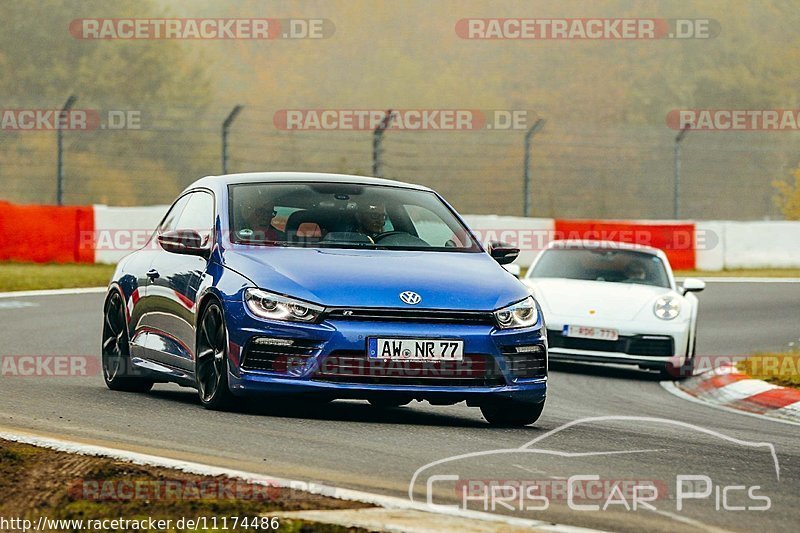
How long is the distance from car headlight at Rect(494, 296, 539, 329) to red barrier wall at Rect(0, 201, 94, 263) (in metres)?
16.7

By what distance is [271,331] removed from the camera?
27.3 feet

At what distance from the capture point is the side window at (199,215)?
954cm

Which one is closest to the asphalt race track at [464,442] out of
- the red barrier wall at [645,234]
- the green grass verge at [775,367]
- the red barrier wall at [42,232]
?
the green grass verge at [775,367]

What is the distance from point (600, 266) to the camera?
16.0 meters

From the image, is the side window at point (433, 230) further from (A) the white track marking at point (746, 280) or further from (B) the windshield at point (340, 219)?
(A) the white track marking at point (746, 280)

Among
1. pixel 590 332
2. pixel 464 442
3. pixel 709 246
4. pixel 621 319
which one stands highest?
pixel 709 246

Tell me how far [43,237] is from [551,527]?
20.1 m

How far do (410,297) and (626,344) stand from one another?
21.0 feet

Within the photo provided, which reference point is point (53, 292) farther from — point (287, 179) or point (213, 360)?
point (213, 360)

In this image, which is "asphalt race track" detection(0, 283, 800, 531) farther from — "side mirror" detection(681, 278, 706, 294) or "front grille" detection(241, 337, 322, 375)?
"side mirror" detection(681, 278, 706, 294)

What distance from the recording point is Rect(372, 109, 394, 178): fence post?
26.8 meters

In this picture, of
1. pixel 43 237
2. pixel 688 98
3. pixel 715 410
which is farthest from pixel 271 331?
pixel 688 98

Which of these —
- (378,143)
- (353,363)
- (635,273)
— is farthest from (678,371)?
(378,143)

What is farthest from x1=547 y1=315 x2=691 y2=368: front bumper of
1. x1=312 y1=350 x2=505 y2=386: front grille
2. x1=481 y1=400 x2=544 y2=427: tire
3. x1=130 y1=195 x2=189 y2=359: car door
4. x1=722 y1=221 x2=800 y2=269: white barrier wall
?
x1=722 y1=221 x2=800 y2=269: white barrier wall
